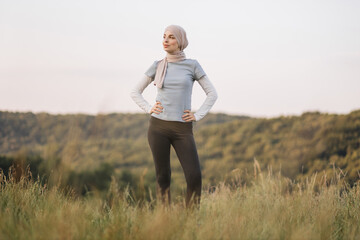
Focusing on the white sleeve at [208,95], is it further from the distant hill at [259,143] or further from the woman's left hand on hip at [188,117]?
the distant hill at [259,143]

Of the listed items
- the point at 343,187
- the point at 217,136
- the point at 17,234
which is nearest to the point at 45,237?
the point at 17,234

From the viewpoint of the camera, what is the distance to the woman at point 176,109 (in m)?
3.87

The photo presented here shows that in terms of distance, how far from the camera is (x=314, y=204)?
15.5 feet

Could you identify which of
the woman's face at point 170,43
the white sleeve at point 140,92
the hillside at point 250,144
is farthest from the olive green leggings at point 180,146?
the hillside at point 250,144

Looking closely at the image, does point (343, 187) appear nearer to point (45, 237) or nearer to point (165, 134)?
point (165, 134)

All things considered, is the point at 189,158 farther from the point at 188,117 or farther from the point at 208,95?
the point at 208,95

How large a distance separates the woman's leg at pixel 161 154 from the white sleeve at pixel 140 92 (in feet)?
0.81

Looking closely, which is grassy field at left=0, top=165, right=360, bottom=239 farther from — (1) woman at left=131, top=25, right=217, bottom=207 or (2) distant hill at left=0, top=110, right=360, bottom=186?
(2) distant hill at left=0, top=110, right=360, bottom=186

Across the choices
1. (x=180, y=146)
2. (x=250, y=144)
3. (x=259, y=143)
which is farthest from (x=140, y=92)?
(x=250, y=144)

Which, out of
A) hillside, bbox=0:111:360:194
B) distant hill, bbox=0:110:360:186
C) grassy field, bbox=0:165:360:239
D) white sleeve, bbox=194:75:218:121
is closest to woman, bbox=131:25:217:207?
white sleeve, bbox=194:75:218:121

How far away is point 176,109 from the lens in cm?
386

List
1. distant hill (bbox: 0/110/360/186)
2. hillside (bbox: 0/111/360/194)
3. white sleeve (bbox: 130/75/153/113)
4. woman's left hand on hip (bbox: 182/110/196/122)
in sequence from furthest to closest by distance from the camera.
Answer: distant hill (bbox: 0/110/360/186) < hillside (bbox: 0/111/360/194) < white sleeve (bbox: 130/75/153/113) < woman's left hand on hip (bbox: 182/110/196/122)

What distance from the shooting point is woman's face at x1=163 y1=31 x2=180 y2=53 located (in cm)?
401

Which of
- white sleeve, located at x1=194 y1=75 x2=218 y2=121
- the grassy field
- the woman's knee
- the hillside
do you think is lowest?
the hillside
